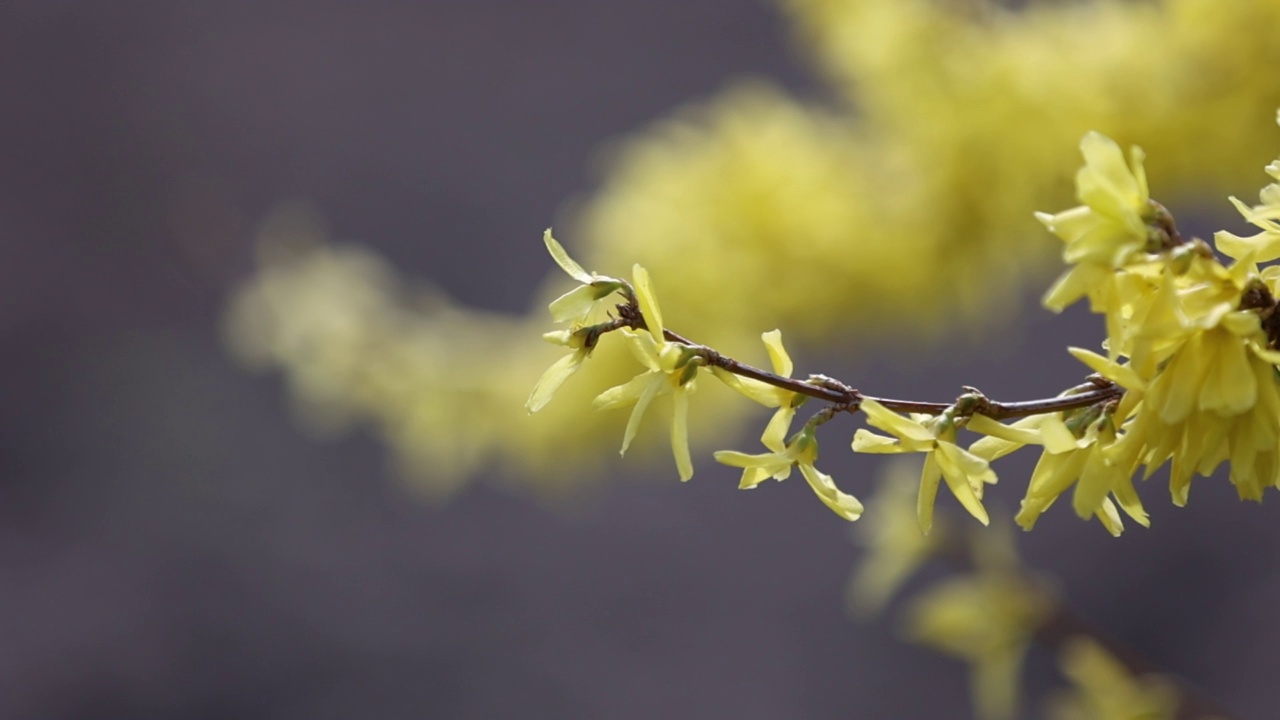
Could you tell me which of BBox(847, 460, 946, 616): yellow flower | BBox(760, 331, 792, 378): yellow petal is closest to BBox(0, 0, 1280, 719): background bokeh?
BBox(847, 460, 946, 616): yellow flower

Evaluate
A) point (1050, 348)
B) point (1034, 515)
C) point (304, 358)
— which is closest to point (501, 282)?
point (1050, 348)

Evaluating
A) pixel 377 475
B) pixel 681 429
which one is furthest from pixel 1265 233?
pixel 377 475

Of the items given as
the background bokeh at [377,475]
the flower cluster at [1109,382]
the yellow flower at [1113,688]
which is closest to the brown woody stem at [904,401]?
the flower cluster at [1109,382]

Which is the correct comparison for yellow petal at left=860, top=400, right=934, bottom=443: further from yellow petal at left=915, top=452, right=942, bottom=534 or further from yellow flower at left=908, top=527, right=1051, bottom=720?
yellow flower at left=908, top=527, right=1051, bottom=720

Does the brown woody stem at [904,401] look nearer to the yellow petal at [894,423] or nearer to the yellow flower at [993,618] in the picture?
the yellow petal at [894,423]

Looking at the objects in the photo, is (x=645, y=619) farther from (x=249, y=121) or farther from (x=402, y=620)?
(x=249, y=121)

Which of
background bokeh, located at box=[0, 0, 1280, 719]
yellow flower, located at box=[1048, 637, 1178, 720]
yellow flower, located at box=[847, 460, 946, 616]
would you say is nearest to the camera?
yellow flower, located at box=[1048, 637, 1178, 720]
